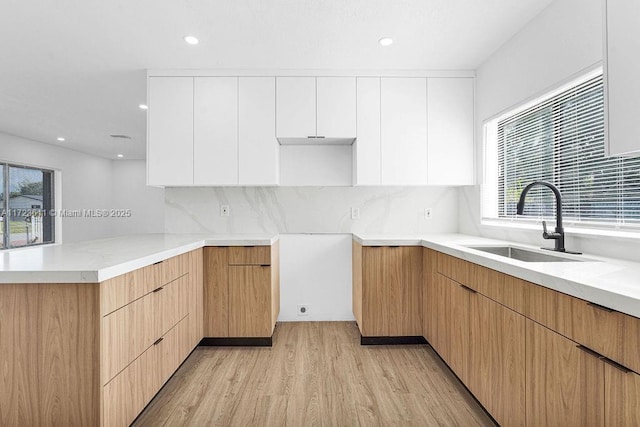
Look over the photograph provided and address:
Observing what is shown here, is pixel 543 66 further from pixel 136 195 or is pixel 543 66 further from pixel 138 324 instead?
pixel 136 195

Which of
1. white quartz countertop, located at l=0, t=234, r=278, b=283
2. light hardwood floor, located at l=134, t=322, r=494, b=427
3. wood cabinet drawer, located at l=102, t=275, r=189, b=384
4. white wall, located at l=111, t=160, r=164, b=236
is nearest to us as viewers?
white quartz countertop, located at l=0, t=234, r=278, b=283

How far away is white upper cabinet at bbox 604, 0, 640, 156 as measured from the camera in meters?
1.01

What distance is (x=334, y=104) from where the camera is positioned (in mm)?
2975

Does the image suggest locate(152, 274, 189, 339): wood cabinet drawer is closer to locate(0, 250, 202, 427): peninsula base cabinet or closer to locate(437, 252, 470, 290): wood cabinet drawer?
locate(0, 250, 202, 427): peninsula base cabinet

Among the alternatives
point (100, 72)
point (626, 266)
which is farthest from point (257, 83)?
point (626, 266)

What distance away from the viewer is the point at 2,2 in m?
1.98

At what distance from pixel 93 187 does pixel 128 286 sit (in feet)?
23.5

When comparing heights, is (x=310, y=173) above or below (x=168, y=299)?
above

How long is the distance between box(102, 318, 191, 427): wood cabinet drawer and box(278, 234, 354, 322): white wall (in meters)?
1.21

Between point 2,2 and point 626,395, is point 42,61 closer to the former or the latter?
point 2,2

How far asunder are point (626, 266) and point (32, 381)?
249 cm

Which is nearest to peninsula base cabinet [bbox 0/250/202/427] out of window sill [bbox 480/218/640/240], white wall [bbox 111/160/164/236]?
window sill [bbox 480/218/640/240]

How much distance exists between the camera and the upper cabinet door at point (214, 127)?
9.71ft

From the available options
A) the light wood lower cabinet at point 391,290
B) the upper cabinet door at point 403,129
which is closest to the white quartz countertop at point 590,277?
the light wood lower cabinet at point 391,290
